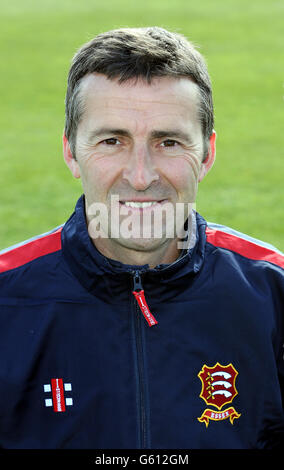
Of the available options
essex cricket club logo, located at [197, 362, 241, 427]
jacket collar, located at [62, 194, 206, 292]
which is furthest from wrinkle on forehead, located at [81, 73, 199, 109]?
essex cricket club logo, located at [197, 362, 241, 427]

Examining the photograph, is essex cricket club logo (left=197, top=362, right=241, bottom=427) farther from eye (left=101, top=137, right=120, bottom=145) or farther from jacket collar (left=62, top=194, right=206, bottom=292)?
eye (left=101, top=137, right=120, bottom=145)

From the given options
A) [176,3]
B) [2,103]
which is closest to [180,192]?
[2,103]

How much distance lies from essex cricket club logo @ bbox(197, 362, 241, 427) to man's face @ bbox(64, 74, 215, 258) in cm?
45

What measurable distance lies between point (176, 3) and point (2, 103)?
11.3 metres

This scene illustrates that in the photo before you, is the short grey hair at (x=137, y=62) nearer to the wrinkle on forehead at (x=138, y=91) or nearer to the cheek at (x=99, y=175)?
the wrinkle on forehead at (x=138, y=91)

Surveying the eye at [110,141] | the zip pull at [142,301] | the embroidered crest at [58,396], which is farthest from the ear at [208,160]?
the embroidered crest at [58,396]

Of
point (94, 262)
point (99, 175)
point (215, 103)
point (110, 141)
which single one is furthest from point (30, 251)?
point (215, 103)

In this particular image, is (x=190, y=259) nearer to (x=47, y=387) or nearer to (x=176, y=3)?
(x=47, y=387)

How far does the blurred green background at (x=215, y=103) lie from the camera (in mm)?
7590

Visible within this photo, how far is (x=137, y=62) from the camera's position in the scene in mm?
2307

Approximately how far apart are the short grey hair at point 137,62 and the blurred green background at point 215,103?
45cm
